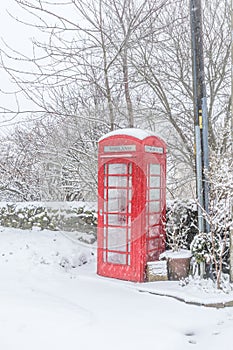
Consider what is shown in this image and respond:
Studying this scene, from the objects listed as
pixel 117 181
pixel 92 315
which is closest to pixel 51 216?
pixel 117 181

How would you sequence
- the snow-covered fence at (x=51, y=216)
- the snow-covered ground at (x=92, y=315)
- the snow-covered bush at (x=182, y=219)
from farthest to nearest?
the snow-covered fence at (x=51, y=216)
the snow-covered bush at (x=182, y=219)
the snow-covered ground at (x=92, y=315)

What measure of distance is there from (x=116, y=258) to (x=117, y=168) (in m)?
1.40

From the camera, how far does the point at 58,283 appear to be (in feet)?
19.5

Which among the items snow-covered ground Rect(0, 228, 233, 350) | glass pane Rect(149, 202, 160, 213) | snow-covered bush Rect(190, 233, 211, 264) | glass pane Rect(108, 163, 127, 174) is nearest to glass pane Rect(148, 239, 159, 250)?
glass pane Rect(149, 202, 160, 213)

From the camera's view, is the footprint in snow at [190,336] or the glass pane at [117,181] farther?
the glass pane at [117,181]

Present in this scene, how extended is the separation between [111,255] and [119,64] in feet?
12.4

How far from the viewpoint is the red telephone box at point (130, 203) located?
615cm

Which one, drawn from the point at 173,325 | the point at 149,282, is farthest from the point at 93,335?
the point at 149,282

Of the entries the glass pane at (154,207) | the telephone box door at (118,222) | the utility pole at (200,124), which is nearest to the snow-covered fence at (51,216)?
the telephone box door at (118,222)

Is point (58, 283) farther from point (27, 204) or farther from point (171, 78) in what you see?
point (171, 78)

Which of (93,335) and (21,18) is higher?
(21,18)

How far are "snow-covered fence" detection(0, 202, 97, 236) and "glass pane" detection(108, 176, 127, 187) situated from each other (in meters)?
2.01

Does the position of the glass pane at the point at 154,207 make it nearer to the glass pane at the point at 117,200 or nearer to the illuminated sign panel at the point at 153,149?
the glass pane at the point at 117,200

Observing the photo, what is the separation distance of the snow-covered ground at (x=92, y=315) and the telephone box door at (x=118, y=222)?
0.25 m
